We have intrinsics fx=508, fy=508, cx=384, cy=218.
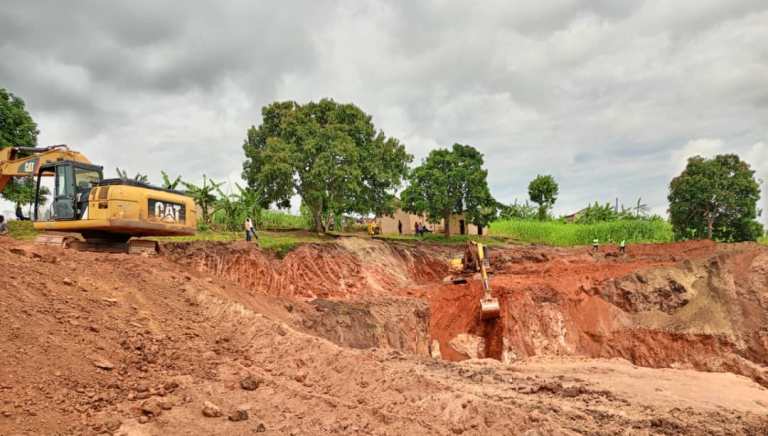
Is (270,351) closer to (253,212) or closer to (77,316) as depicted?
(77,316)

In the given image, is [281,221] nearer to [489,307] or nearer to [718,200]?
[489,307]

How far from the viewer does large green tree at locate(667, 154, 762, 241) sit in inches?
1337

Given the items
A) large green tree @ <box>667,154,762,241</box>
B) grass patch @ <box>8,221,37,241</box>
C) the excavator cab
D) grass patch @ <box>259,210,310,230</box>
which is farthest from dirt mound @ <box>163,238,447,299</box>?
large green tree @ <box>667,154,762,241</box>

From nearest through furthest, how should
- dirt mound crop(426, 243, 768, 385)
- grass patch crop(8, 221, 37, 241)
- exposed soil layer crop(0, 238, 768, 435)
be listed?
exposed soil layer crop(0, 238, 768, 435)
dirt mound crop(426, 243, 768, 385)
grass patch crop(8, 221, 37, 241)

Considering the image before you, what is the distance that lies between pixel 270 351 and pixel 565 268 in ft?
55.2

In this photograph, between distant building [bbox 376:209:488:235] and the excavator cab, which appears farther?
distant building [bbox 376:209:488:235]

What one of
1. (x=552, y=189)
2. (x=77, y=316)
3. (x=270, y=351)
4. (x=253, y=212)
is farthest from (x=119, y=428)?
(x=552, y=189)

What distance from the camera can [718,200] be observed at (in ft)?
112

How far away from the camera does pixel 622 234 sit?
39.9 m

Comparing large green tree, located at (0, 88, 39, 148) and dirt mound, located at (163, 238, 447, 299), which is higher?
large green tree, located at (0, 88, 39, 148)

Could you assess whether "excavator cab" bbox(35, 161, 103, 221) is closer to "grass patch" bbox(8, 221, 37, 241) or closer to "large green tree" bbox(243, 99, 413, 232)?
"grass patch" bbox(8, 221, 37, 241)

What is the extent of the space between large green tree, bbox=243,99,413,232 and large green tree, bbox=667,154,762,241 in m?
19.5

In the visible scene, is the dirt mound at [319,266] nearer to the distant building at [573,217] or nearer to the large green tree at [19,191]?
the large green tree at [19,191]

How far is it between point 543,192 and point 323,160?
28.5m
